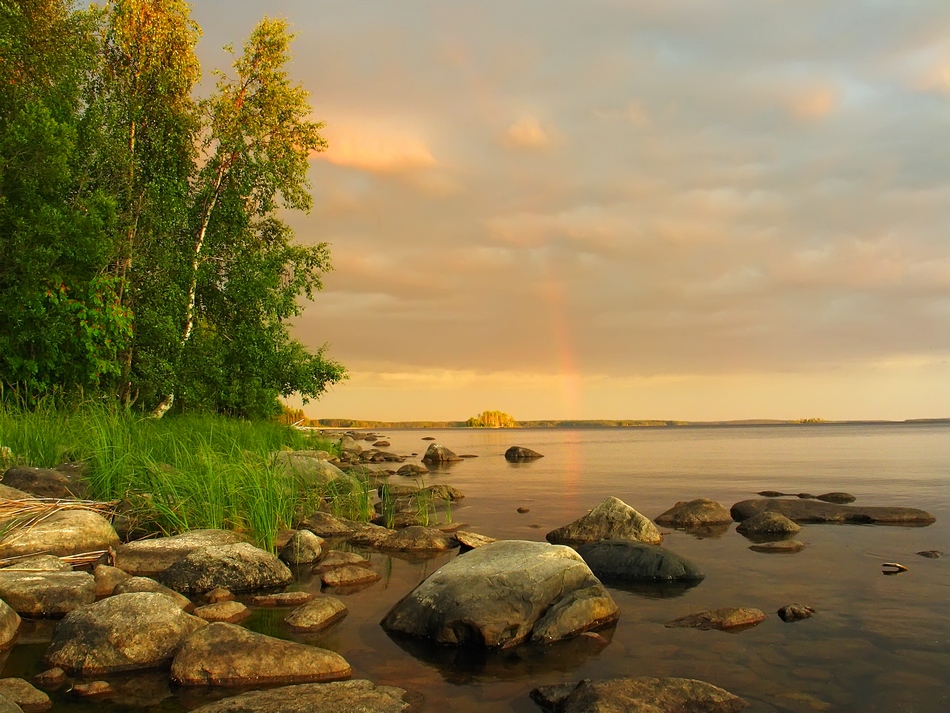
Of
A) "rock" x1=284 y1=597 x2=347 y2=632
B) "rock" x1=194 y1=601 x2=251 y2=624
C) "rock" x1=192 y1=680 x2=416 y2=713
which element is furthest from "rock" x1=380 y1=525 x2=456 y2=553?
"rock" x1=192 y1=680 x2=416 y2=713

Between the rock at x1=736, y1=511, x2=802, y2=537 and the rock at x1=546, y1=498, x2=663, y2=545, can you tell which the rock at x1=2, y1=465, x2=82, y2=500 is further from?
the rock at x1=736, y1=511, x2=802, y2=537

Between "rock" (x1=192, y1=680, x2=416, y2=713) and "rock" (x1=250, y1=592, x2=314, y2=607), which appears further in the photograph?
"rock" (x1=250, y1=592, x2=314, y2=607)

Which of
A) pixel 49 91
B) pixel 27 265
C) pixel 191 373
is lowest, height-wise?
pixel 191 373

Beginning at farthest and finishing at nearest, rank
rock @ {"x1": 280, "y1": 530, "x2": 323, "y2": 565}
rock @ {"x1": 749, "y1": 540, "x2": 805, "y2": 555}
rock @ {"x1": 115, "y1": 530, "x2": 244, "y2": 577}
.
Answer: rock @ {"x1": 749, "y1": 540, "x2": 805, "y2": 555} → rock @ {"x1": 280, "y1": 530, "x2": 323, "y2": 565} → rock @ {"x1": 115, "y1": 530, "x2": 244, "y2": 577}

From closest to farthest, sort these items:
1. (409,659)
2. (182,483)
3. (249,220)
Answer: (409,659) < (182,483) < (249,220)

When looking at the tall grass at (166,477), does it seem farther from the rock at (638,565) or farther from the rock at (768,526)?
the rock at (768,526)

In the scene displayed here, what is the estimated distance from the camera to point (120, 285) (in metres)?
23.0

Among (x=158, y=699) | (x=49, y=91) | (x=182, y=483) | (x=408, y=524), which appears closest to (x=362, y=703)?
(x=158, y=699)

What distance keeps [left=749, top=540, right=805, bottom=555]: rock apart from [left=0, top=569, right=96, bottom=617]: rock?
9.61 metres

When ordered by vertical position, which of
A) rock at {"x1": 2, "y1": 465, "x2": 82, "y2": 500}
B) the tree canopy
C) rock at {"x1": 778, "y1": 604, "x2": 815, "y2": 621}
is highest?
the tree canopy

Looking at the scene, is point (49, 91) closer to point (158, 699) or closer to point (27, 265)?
point (27, 265)

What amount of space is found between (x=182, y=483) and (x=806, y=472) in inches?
1042

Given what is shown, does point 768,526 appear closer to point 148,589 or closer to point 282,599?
point 282,599

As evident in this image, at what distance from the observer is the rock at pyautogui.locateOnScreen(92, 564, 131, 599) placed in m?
7.55
